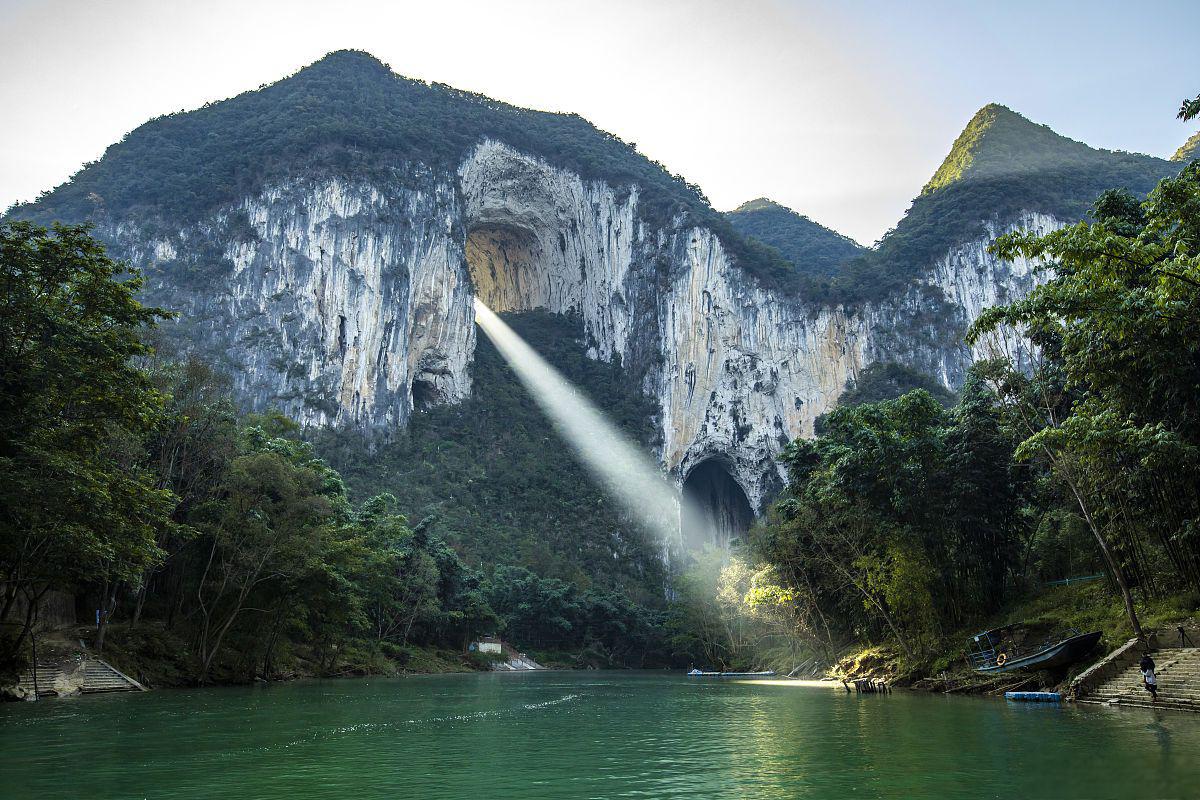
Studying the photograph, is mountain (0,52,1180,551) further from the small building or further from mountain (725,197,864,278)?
mountain (725,197,864,278)

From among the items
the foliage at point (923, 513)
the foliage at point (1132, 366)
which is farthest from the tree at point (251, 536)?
the foliage at point (1132, 366)

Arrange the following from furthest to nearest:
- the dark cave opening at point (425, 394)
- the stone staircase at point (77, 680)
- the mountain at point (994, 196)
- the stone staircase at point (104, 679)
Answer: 1. the dark cave opening at point (425, 394)
2. the mountain at point (994, 196)
3. the stone staircase at point (104, 679)
4. the stone staircase at point (77, 680)

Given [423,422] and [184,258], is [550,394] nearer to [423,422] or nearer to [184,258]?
[423,422]

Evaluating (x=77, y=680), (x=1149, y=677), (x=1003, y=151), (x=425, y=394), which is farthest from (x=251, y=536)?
(x=1003, y=151)

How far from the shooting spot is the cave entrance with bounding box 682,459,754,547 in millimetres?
96375

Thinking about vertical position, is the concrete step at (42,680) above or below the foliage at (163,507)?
below

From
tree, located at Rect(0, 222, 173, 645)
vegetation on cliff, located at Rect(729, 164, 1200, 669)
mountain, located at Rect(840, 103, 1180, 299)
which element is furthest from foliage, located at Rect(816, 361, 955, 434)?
tree, located at Rect(0, 222, 173, 645)

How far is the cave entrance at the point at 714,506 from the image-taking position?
96.4 meters

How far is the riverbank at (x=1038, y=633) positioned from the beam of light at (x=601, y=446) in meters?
59.9

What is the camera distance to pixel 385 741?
13180mm

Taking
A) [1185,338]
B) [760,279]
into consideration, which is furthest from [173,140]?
[1185,338]

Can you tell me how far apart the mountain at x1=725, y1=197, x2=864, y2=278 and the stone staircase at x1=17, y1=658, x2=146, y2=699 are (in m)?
115

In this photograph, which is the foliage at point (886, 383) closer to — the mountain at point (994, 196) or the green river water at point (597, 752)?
the mountain at point (994, 196)

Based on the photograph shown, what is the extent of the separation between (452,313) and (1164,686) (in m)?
89.6
